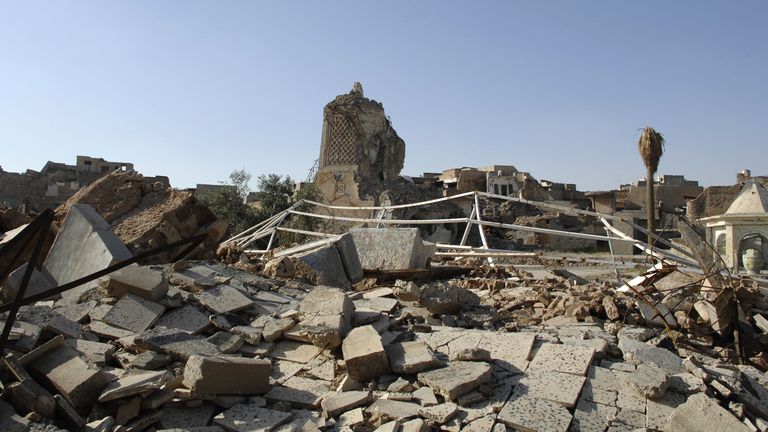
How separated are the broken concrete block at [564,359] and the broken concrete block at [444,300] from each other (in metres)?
1.50

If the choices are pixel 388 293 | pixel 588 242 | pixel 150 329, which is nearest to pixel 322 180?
pixel 588 242

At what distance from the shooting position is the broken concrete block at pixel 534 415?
3146 mm

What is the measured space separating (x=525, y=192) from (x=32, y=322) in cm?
2956

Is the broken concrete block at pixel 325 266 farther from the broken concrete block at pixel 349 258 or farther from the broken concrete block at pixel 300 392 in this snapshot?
the broken concrete block at pixel 300 392

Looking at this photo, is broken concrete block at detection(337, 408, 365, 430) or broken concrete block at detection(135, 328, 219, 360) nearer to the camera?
broken concrete block at detection(337, 408, 365, 430)

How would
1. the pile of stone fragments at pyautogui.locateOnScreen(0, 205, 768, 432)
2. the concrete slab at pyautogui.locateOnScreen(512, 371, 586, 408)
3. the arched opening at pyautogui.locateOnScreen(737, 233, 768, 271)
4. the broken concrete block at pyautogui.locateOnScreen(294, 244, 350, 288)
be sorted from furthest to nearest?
the arched opening at pyautogui.locateOnScreen(737, 233, 768, 271) → the broken concrete block at pyautogui.locateOnScreen(294, 244, 350, 288) → the concrete slab at pyautogui.locateOnScreen(512, 371, 586, 408) → the pile of stone fragments at pyautogui.locateOnScreen(0, 205, 768, 432)

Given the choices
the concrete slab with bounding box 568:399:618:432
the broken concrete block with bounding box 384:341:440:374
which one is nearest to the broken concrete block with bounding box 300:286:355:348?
the broken concrete block with bounding box 384:341:440:374

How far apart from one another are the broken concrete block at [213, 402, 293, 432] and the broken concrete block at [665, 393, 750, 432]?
221 centimetres

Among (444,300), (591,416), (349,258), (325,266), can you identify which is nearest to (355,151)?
(349,258)

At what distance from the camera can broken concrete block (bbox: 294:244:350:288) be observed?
7102mm

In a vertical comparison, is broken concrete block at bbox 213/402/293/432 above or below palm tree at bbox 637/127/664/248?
below

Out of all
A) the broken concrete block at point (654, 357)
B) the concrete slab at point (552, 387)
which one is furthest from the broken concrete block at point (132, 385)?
the broken concrete block at point (654, 357)

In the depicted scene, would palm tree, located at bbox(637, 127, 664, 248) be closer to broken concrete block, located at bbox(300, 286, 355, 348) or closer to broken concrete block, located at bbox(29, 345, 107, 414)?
broken concrete block, located at bbox(300, 286, 355, 348)

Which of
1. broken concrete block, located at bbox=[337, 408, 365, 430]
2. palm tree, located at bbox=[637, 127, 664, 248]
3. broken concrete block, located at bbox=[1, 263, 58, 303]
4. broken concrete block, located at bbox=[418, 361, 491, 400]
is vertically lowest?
broken concrete block, located at bbox=[337, 408, 365, 430]
